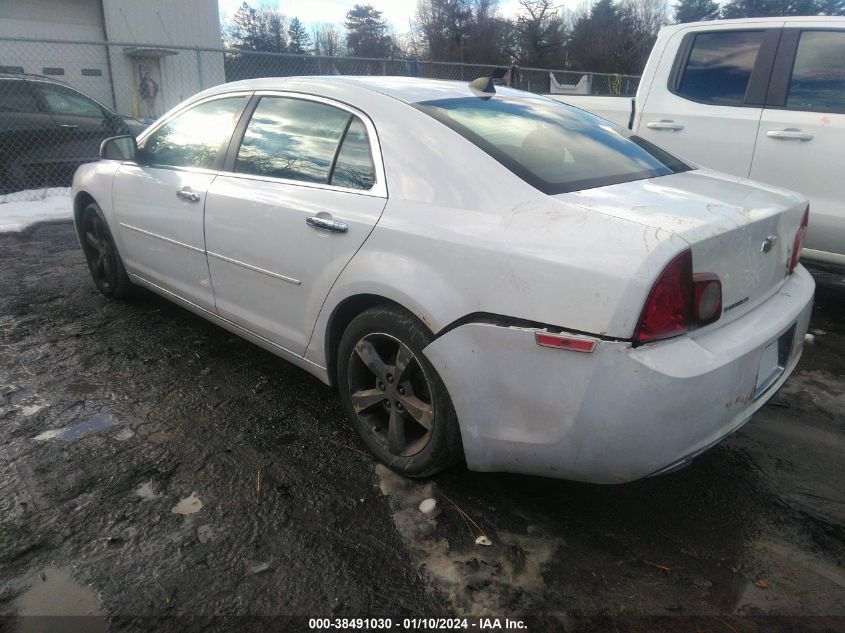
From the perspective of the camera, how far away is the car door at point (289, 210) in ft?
8.67

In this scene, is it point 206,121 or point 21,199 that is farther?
point 21,199

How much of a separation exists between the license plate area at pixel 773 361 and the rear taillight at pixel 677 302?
42 centimetres

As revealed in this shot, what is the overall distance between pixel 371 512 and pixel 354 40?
5413cm

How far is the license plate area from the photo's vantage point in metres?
2.27

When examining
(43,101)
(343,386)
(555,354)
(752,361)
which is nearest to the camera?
(555,354)

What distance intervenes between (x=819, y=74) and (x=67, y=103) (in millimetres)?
9259

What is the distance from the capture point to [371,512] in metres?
2.44

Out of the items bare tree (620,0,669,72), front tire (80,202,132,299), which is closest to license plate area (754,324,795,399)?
front tire (80,202,132,299)

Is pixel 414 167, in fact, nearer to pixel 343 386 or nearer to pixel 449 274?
pixel 449 274

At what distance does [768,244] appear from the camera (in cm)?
231

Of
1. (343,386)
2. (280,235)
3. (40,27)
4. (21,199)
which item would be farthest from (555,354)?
(40,27)

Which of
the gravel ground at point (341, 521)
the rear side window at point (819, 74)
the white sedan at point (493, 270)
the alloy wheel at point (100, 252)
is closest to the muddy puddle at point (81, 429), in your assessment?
the gravel ground at point (341, 521)

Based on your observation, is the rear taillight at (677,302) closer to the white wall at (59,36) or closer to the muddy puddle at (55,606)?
the muddy puddle at (55,606)

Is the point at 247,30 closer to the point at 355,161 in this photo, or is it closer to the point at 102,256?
the point at 102,256
